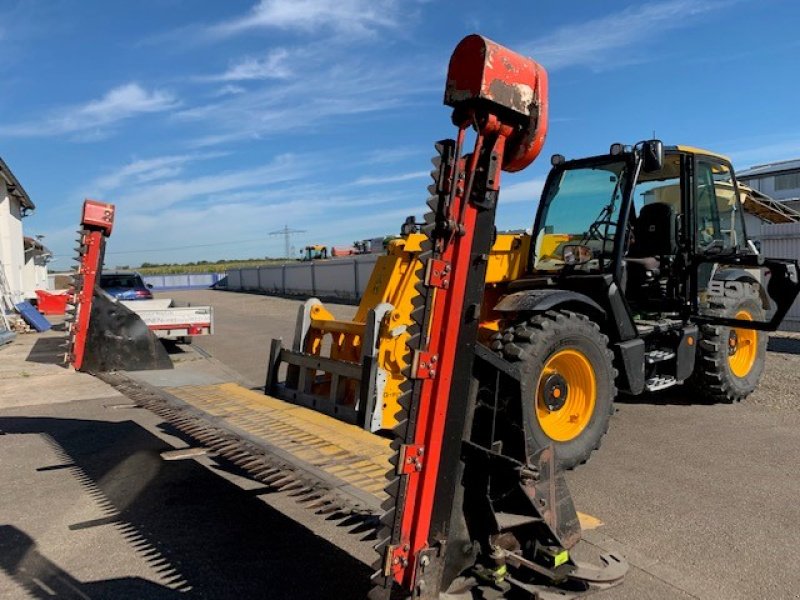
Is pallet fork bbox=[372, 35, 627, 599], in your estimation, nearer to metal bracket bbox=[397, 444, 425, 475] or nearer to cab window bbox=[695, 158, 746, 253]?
metal bracket bbox=[397, 444, 425, 475]

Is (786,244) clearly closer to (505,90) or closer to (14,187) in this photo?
(505,90)

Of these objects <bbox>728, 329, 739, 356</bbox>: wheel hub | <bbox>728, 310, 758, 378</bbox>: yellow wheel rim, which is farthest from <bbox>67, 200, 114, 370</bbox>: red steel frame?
<bbox>728, 310, 758, 378</bbox>: yellow wheel rim

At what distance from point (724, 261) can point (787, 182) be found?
40.5 meters

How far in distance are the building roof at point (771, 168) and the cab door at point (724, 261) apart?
115ft

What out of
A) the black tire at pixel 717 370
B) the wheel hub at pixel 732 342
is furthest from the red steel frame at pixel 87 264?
the wheel hub at pixel 732 342

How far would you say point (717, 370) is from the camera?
6.55 meters

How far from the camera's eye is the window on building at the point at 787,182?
39219 millimetres

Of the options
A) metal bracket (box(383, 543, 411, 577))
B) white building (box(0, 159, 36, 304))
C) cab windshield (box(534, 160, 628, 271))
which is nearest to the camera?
metal bracket (box(383, 543, 411, 577))

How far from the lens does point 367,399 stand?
14.0 feet

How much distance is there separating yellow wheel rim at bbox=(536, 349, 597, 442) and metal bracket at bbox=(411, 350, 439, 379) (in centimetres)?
235

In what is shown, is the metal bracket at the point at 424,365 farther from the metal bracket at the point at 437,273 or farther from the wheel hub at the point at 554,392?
the wheel hub at the point at 554,392

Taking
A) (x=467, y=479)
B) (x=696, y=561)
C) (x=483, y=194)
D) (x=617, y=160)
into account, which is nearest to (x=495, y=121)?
(x=483, y=194)

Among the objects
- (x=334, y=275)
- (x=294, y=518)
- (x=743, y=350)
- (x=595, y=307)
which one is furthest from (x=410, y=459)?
(x=334, y=275)

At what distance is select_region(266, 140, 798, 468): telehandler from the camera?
470 centimetres
